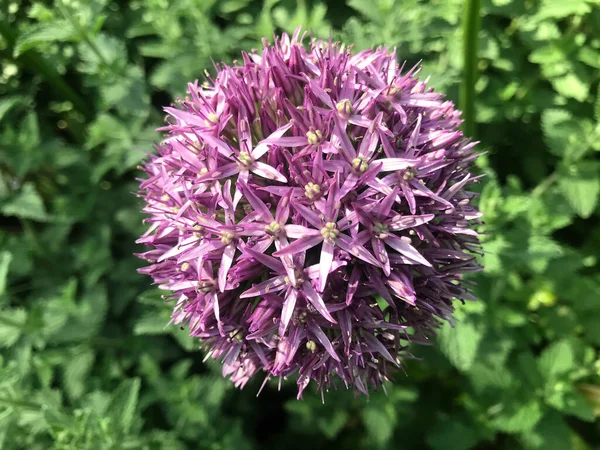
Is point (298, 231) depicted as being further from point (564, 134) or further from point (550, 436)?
point (550, 436)

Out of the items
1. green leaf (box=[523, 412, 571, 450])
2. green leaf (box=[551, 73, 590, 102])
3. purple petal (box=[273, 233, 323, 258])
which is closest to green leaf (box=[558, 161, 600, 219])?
green leaf (box=[551, 73, 590, 102])

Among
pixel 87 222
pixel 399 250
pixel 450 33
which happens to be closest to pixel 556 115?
pixel 450 33

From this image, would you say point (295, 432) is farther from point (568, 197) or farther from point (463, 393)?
point (568, 197)

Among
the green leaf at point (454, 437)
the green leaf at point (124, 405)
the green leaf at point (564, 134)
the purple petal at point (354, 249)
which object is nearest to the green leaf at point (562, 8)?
the green leaf at point (564, 134)

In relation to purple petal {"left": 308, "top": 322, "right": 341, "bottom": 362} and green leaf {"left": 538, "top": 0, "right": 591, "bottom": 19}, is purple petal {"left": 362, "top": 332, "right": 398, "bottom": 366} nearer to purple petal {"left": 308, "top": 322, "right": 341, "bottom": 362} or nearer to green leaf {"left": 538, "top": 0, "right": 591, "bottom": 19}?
purple petal {"left": 308, "top": 322, "right": 341, "bottom": 362}

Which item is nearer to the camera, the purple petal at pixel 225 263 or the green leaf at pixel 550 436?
the purple petal at pixel 225 263

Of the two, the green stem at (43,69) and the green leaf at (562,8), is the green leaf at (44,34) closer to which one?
the green stem at (43,69)
